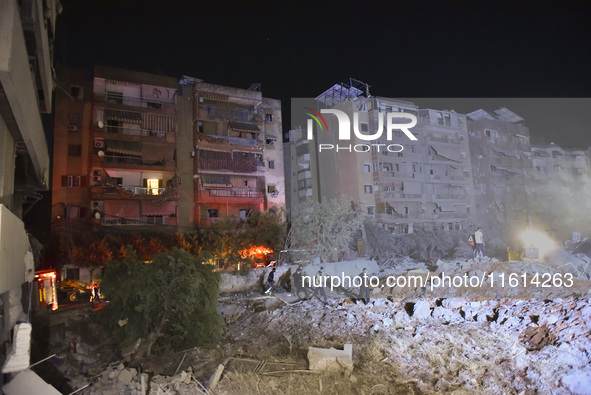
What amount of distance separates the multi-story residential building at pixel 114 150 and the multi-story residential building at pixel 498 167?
28453 mm

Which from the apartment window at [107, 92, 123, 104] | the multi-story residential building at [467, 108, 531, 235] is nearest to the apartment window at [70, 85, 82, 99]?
the apartment window at [107, 92, 123, 104]

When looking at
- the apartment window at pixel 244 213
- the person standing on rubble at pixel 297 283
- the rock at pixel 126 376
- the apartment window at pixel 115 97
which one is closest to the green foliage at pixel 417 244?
the apartment window at pixel 244 213

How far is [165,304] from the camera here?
9.89 m

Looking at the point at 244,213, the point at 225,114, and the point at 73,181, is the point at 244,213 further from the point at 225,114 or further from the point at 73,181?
the point at 73,181

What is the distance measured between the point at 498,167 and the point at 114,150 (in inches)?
1361

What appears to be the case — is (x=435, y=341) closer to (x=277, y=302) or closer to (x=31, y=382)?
(x=277, y=302)

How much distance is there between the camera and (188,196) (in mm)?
26953

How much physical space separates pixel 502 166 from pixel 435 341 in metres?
34.5

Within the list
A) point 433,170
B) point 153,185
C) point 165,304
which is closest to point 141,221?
point 153,185

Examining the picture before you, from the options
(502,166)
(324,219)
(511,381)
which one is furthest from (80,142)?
(502,166)

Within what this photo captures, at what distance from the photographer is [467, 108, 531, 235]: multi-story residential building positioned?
38.0 meters

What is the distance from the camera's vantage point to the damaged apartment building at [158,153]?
928 inches

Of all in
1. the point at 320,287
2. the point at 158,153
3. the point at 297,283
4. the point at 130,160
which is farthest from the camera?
the point at 158,153

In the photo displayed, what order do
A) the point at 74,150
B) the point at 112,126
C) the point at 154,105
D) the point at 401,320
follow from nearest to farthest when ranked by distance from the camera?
the point at 401,320 → the point at 74,150 → the point at 112,126 → the point at 154,105
